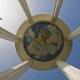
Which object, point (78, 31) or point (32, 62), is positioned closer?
point (78, 31)

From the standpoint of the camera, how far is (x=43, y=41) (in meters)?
14.4

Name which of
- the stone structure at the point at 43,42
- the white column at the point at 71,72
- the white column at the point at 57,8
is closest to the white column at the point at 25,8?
the stone structure at the point at 43,42

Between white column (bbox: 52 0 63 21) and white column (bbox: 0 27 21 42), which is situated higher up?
white column (bbox: 52 0 63 21)

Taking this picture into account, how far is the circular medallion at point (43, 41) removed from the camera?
1423 cm

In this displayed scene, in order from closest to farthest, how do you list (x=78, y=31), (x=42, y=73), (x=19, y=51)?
(x=78, y=31) < (x=19, y=51) < (x=42, y=73)

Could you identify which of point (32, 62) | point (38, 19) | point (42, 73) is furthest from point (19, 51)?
point (42, 73)

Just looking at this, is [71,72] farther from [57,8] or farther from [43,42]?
[43,42]

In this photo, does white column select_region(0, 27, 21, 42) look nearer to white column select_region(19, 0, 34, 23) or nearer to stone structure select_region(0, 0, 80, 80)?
stone structure select_region(0, 0, 80, 80)

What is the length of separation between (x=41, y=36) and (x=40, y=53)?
3.17 feet

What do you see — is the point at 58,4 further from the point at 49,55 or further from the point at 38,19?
the point at 49,55

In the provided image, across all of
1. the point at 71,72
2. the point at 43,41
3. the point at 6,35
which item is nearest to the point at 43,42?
the point at 43,41

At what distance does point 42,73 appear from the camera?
1730 cm

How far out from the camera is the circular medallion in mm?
14234

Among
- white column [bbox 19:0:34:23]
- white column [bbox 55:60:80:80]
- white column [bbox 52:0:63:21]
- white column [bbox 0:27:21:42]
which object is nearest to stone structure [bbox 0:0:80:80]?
white column [bbox 52:0:63:21]
